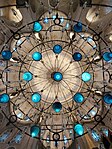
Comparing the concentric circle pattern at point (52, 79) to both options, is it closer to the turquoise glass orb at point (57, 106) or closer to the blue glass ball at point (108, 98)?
the blue glass ball at point (108, 98)

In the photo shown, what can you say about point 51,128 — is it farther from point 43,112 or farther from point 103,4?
point 103,4

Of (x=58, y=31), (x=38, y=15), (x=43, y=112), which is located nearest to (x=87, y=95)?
(x=43, y=112)

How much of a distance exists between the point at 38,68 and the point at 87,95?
911 mm

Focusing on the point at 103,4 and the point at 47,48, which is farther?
the point at 47,48

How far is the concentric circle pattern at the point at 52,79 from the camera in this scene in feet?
16.1

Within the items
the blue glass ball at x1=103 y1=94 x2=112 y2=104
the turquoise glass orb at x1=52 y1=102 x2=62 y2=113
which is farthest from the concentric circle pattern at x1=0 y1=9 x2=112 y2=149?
the turquoise glass orb at x1=52 y1=102 x2=62 y2=113

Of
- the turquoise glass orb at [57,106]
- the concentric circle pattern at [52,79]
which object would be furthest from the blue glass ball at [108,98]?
the turquoise glass orb at [57,106]

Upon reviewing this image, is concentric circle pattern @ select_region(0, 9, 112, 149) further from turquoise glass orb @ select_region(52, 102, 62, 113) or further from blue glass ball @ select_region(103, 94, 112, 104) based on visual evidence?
turquoise glass orb @ select_region(52, 102, 62, 113)

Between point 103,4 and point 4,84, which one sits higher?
point 103,4

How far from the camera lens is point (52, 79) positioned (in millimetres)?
4801

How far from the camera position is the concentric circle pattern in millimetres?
4902

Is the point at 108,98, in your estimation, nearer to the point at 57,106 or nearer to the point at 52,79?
the point at 57,106

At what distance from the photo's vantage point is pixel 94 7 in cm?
495

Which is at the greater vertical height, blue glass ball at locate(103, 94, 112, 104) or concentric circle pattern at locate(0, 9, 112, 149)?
concentric circle pattern at locate(0, 9, 112, 149)
